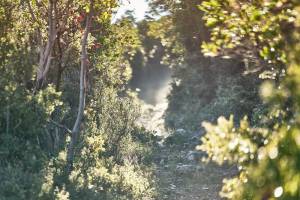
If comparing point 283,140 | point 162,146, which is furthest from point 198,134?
point 283,140

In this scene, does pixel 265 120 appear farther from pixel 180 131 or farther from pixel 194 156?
pixel 180 131

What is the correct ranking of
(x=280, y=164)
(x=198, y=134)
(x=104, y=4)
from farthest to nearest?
(x=198, y=134), (x=104, y=4), (x=280, y=164)

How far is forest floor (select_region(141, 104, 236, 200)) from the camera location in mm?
15010

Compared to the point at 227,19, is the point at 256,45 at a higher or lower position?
lower

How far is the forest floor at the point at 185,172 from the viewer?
1501cm

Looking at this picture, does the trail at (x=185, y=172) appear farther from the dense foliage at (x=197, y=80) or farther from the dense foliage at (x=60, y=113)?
the dense foliage at (x=197, y=80)

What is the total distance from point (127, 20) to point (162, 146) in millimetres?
7771

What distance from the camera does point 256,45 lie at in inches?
210

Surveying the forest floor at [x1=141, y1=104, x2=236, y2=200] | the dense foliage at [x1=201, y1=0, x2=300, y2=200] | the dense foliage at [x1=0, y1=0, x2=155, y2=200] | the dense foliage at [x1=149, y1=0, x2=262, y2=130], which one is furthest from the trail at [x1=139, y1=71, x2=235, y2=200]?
the dense foliage at [x1=201, y1=0, x2=300, y2=200]

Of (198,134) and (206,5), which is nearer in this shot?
(206,5)

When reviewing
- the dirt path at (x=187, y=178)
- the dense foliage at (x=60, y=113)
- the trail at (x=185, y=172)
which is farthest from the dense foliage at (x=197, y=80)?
the dense foliage at (x=60, y=113)

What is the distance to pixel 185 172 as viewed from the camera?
1714 centimetres

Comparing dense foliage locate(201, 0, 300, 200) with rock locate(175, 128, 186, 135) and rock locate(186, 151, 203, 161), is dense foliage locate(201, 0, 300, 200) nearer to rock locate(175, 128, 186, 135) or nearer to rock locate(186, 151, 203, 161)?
rock locate(186, 151, 203, 161)

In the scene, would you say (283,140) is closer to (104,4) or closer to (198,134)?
(104,4)
